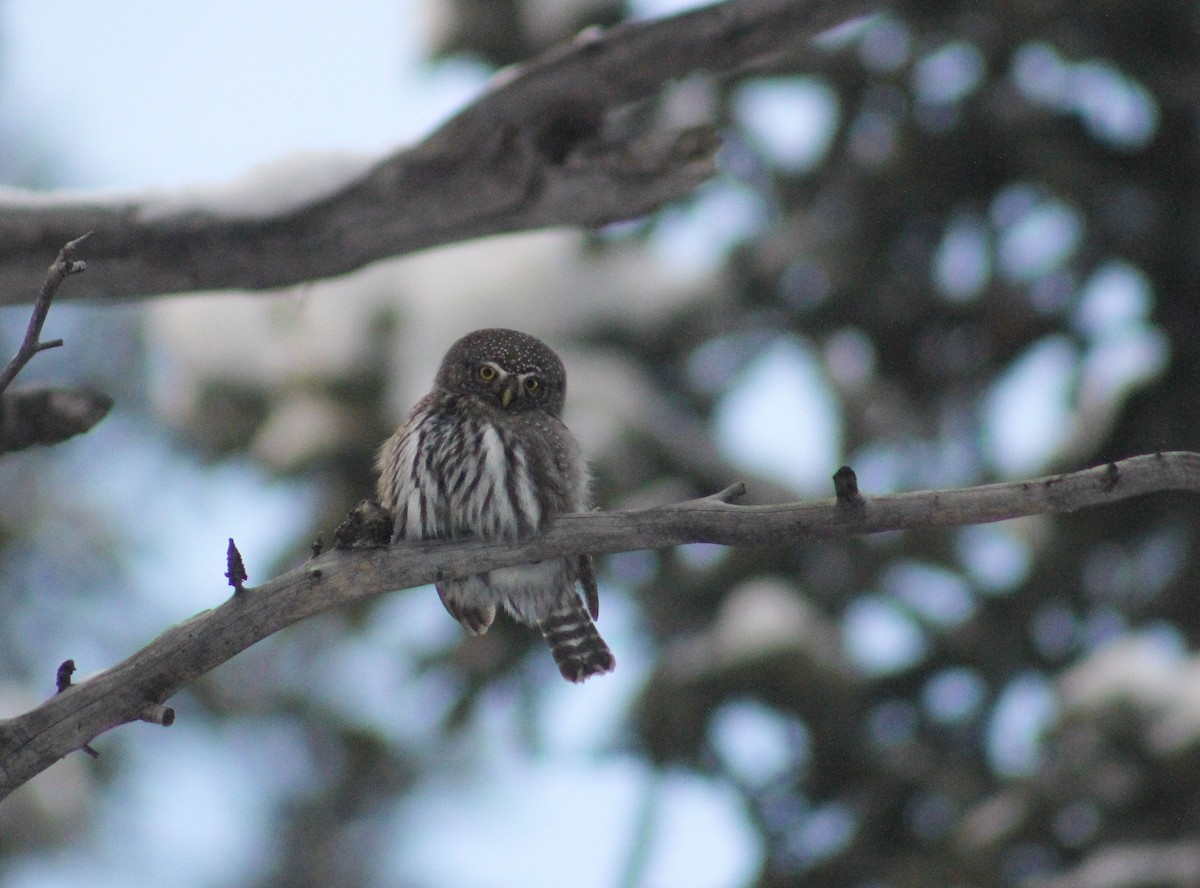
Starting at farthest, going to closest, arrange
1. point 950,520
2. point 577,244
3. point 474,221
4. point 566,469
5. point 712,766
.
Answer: point 577,244 → point 712,766 → point 474,221 → point 566,469 → point 950,520

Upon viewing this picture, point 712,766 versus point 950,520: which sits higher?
point 950,520

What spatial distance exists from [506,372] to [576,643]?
35.2 inches

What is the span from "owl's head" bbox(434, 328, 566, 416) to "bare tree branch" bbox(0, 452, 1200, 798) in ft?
3.28

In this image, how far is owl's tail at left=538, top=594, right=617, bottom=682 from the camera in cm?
410

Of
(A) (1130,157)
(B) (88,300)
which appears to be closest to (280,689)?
(B) (88,300)

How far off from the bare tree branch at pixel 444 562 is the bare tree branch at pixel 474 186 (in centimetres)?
142

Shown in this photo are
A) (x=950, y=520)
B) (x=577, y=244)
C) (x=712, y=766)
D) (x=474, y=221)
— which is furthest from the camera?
(x=577, y=244)

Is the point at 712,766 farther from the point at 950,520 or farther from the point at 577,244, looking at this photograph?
the point at 950,520

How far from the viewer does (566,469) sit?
3926mm

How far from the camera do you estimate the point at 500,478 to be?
11.8 feet

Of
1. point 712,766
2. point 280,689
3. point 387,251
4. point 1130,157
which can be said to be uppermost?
point 387,251

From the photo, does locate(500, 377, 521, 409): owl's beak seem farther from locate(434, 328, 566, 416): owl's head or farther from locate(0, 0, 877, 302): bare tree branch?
locate(0, 0, 877, 302): bare tree branch

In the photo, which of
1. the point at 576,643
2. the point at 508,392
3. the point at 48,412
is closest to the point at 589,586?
the point at 576,643

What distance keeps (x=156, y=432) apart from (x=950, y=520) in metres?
8.42
